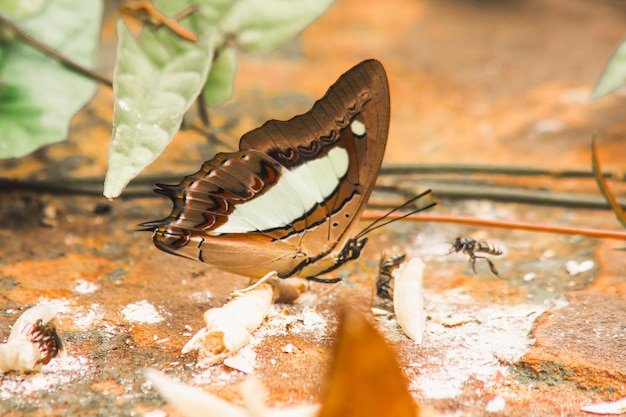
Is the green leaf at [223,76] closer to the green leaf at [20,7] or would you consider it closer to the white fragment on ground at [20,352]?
the green leaf at [20,7]

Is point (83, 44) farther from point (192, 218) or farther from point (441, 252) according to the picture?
point (441, 252)

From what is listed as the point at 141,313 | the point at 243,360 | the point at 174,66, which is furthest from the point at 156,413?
the point at 174,66

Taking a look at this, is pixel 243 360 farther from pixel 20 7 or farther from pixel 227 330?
pixel 20 7

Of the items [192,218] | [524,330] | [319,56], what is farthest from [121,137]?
[319,56]

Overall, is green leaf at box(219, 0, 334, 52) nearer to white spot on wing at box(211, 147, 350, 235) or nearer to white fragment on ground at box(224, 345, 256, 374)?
white spot on wing at box(211, 147, 350, 235)

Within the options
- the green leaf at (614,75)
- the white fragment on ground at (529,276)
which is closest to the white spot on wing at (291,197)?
the white fragment on ground at (529,276)

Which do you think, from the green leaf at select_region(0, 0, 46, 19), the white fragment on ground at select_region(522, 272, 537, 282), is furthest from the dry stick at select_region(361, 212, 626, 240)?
the green leaf at select_region(0, 0, 46, 19)
